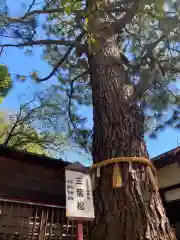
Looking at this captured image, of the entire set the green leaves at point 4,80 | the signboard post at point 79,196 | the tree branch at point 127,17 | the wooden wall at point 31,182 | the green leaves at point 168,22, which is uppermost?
the green leaves at point 4,80

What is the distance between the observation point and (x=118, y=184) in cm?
250

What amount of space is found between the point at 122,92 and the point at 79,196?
143 cm

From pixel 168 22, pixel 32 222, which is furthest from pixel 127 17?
pixel 32 222

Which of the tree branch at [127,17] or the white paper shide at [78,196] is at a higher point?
the tree branch at [127,17]

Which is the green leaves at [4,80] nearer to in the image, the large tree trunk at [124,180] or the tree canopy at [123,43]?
the tree canopy at [123,43]

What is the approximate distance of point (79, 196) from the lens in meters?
2.54

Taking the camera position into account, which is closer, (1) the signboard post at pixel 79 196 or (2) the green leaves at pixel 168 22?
(1) the signboard post at pixel 79 196

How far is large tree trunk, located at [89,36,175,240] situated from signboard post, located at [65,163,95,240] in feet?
0.30

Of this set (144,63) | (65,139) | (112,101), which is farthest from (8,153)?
(65,139)

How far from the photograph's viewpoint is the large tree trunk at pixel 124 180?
2293 millimetres

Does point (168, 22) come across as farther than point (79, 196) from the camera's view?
Yes

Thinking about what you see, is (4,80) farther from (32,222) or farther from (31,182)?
(32,222)

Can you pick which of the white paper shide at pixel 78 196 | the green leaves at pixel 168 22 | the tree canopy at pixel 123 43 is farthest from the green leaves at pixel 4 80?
the white paper shide at pixel 78 196

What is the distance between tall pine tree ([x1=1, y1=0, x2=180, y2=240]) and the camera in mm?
2373
